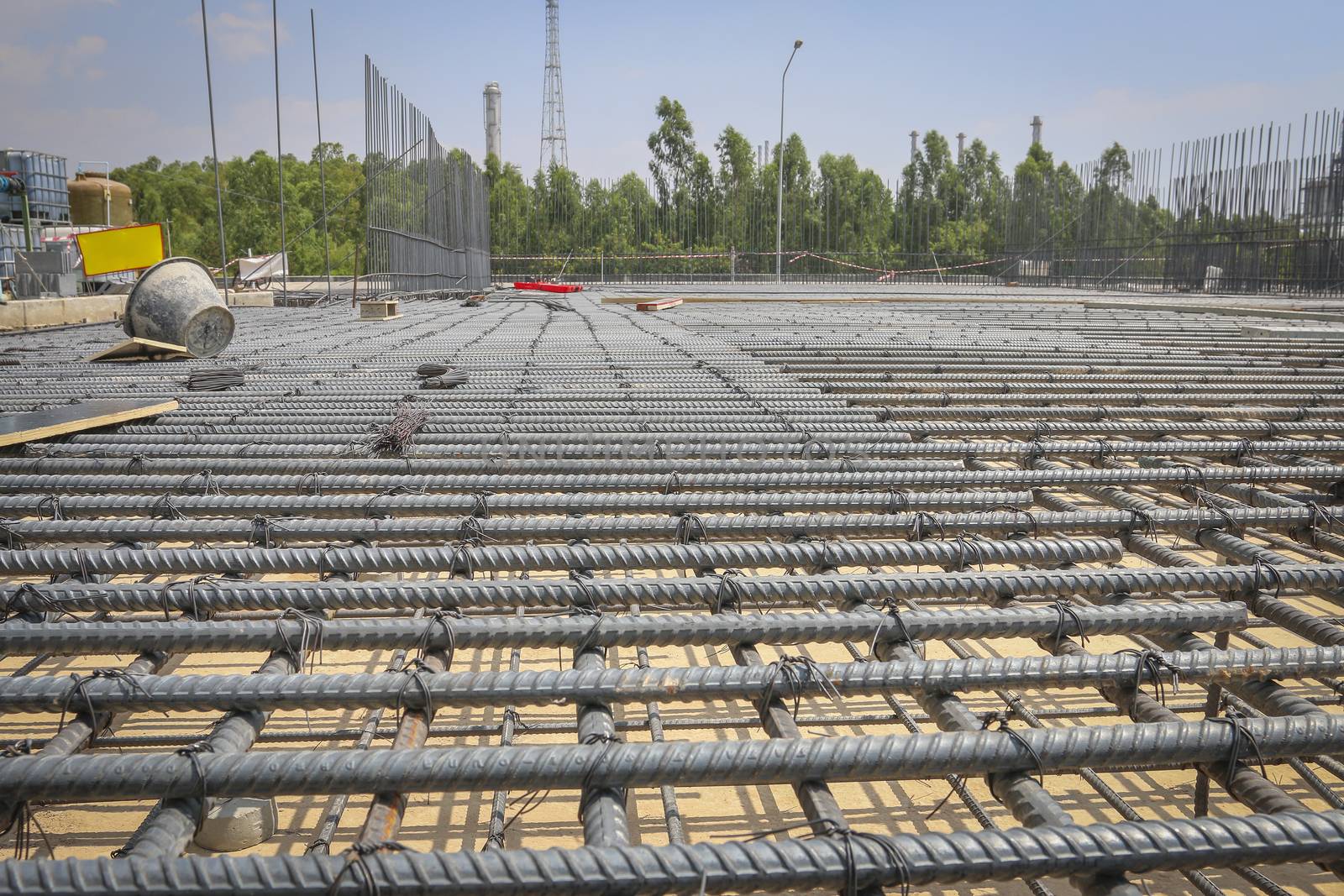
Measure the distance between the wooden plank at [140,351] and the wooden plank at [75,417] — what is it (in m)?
2.32

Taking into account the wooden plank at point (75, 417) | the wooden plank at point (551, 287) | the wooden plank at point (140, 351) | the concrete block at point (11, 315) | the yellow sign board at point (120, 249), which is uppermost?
the yellow sign board at point (120, 249)

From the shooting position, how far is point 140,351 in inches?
289

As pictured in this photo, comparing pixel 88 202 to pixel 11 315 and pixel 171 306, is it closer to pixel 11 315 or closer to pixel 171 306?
pixel 11 315

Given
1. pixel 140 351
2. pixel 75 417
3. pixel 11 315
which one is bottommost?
pixel 75 417

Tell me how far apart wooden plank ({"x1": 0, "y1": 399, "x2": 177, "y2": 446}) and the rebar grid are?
8cm

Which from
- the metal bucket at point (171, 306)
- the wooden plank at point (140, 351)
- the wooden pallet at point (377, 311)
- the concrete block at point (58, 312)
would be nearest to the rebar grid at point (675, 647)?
the wooden plank at point (140, 351)

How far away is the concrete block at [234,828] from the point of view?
2191 mm

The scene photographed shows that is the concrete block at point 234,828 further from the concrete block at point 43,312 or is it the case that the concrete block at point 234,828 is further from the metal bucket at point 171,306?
the concrete block at point 43,312

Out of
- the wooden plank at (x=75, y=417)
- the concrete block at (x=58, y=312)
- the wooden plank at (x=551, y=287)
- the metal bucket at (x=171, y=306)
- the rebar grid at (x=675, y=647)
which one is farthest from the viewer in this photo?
the wooden plank at (x=551, y=287)

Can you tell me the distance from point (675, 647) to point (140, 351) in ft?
20.5

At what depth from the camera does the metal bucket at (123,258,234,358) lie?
7430mm

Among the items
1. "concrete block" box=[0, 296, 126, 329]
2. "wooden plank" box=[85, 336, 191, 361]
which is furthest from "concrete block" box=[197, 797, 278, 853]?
"concrete block" box=[0, 296, 126, 329]

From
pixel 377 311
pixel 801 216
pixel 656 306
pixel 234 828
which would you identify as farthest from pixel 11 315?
pixel 801 216

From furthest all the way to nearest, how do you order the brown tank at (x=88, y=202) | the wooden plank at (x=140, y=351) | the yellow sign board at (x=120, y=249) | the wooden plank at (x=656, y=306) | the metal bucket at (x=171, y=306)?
A: the brown tank at (x=88, y=202) → the wooden plank at (x=656, y=306) → the yellow sign board at (x=120, y=249) → the metal bucket at (x=171, y=306) → the wooden plank at (x=140, y=351)
